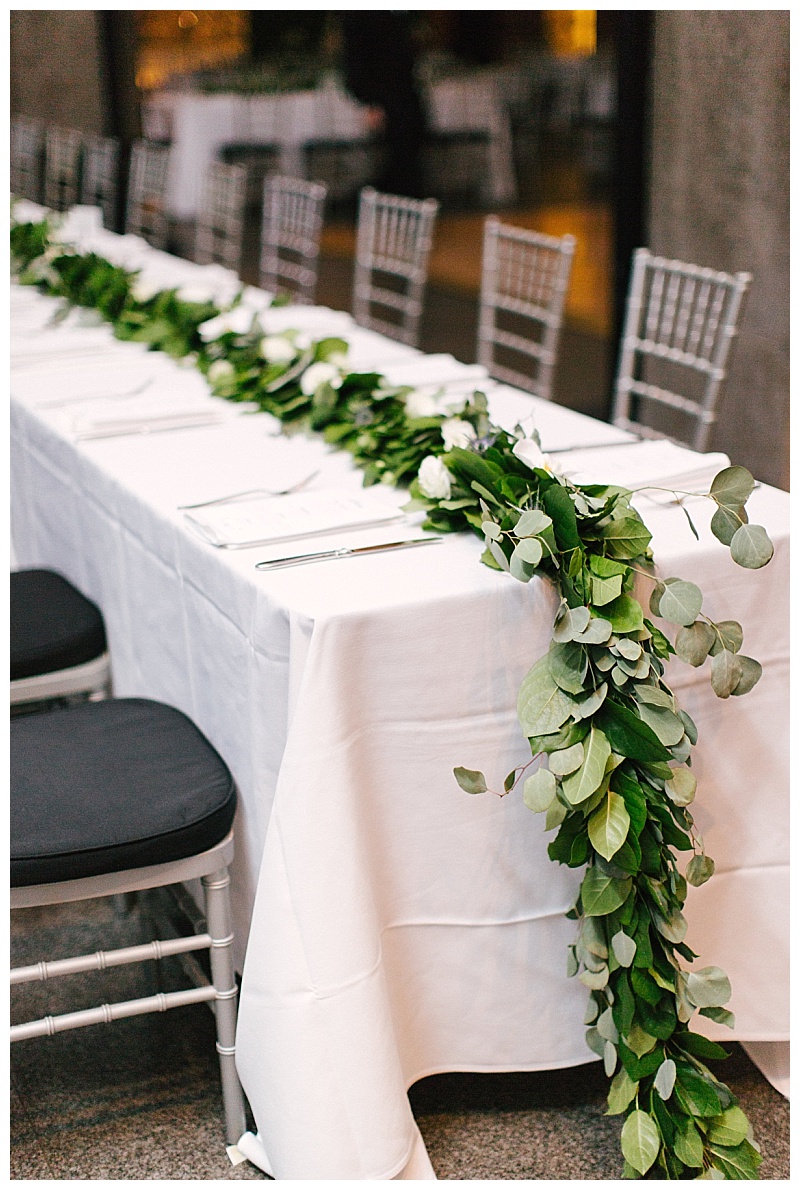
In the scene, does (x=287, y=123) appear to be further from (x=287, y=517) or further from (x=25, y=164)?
(x=287, y=517)

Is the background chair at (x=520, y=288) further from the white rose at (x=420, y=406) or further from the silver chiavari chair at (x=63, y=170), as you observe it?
the silver chiavari chair at (x=63, y=170)

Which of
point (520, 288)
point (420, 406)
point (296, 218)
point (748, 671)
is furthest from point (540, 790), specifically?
point (296, 218)

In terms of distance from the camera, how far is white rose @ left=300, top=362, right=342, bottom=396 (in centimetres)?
228

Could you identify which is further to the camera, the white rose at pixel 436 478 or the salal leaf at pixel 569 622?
the white rose at pixel 436 478

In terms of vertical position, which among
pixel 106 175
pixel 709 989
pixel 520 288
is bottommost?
pixel 709 989

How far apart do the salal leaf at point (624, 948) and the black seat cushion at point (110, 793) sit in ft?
1.60

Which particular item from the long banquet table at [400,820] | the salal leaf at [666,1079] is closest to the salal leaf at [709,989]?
the salal leaf at [666,1079]

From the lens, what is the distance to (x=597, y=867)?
1459 millimetres

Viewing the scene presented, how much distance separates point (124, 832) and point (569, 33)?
520 inches

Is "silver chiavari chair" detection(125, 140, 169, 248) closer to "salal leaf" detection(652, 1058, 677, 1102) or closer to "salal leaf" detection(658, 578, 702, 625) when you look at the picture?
"salal leaf" detection(658, 578, 702, 625)

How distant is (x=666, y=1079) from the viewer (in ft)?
4.92

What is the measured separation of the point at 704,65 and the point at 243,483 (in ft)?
7.94

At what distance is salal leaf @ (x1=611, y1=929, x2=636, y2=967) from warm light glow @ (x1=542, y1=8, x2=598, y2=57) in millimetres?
12869

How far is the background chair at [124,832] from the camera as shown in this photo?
59.1 inches
